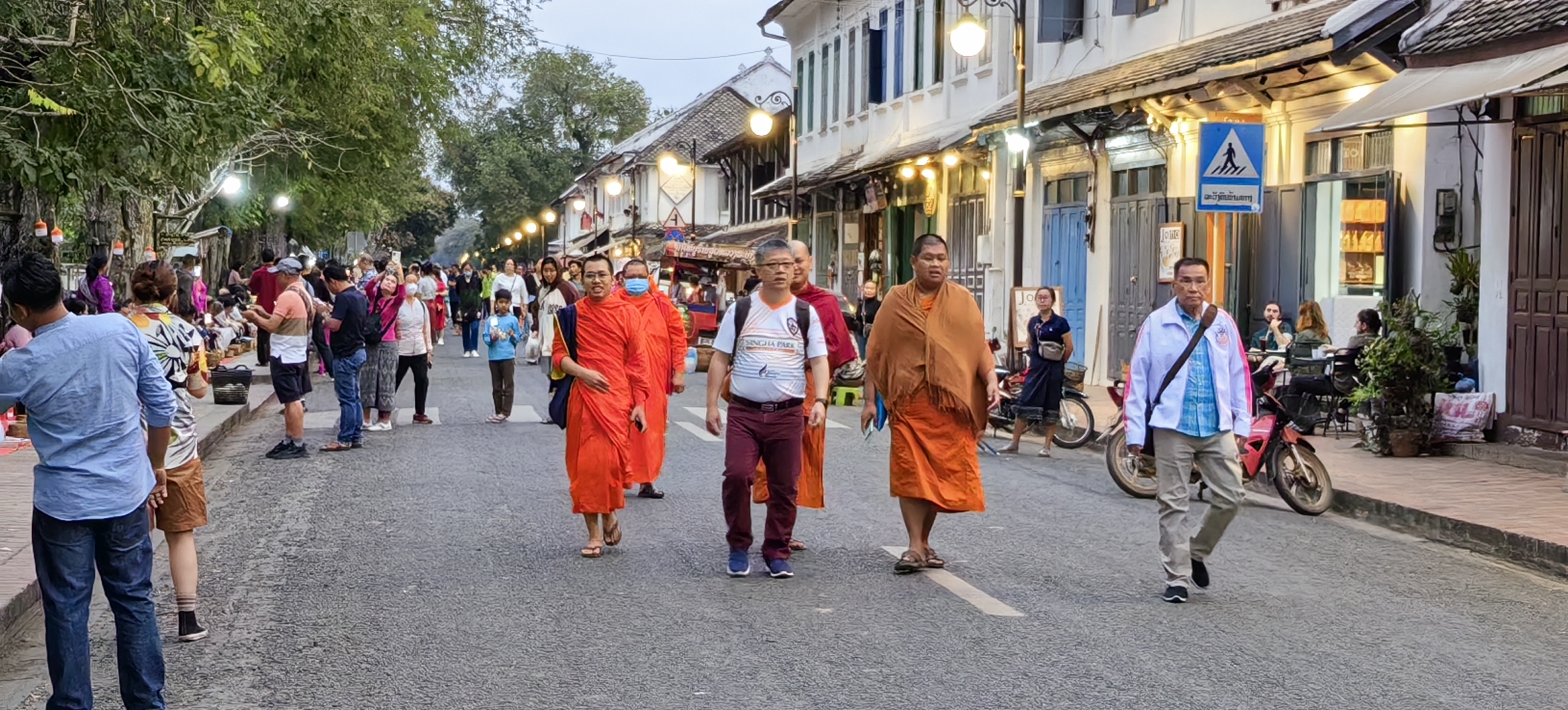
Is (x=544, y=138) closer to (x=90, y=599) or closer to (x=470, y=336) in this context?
(x=470, y=336)

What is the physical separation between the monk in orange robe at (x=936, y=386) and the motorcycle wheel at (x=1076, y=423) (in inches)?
315

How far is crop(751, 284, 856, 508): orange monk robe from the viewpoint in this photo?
360 inches

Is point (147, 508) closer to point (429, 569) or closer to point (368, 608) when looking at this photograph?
point (368, 608)

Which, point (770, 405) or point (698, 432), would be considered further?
point (698, 432)

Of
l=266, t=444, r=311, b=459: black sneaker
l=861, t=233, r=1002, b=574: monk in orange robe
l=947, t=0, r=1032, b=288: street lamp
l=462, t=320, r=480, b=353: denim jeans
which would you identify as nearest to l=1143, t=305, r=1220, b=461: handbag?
l=861, t=233, r=1002, b=574: monk in orange robe

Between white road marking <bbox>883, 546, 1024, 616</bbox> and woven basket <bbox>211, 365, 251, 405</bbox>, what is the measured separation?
1207 centimetres

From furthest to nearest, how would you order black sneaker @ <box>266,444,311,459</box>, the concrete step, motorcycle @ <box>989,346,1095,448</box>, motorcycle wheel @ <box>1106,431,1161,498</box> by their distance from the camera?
motorcycle @ <box>989,346,1095,448</box> < black sneaker @ <box>266,444,311,459</box> < the concrete step < motorcycle wheel @ <box>1106,431,1161,498</box>

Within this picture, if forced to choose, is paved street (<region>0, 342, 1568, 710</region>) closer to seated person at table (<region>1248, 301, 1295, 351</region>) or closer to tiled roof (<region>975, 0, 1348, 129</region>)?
seated person at table (<region>1248, 301, 1295, 351</region>)

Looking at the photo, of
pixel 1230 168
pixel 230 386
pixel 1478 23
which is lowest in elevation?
pixel 230 386

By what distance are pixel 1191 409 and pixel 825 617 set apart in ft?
6.91

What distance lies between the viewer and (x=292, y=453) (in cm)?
1485

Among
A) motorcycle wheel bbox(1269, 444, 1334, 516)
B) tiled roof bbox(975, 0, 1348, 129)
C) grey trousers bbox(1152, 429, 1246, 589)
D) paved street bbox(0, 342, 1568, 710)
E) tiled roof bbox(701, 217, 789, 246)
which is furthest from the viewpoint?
tiled roof bbox(701, 217, 789, 246)

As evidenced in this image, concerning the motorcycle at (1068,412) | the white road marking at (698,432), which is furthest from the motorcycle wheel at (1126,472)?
the white road marking at (698,432)

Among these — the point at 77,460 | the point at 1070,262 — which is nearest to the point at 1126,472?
the point at 77,460
